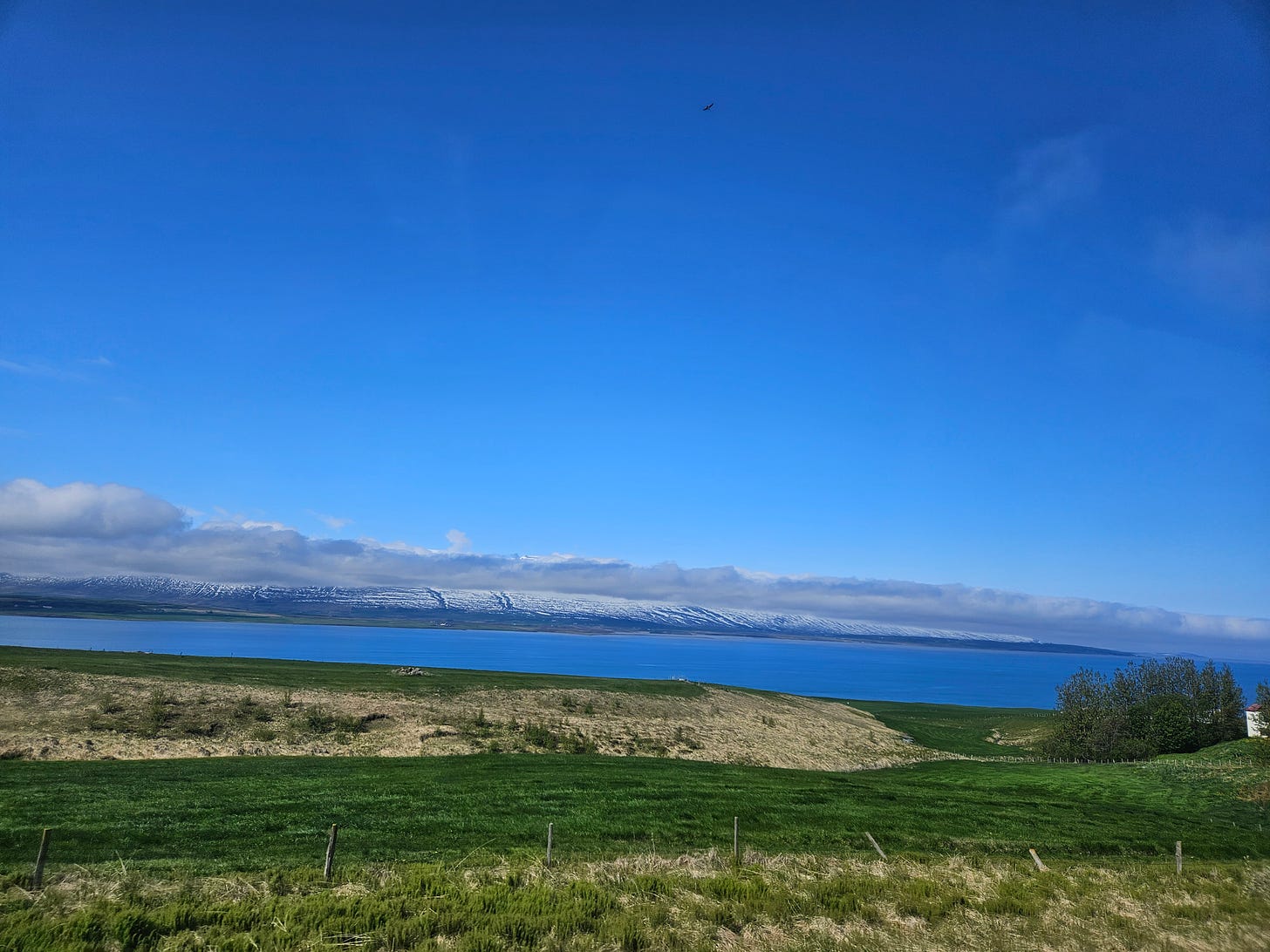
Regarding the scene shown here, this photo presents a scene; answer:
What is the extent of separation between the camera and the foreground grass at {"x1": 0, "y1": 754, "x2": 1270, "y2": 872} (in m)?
21.7

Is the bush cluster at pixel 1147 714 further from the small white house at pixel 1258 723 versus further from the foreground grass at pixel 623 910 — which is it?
the foreground grass at pixel 623 910

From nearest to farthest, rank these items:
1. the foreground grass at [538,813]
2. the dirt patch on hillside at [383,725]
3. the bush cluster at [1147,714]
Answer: the foreground grass at [538,813] → the dirt patch on hillside at [383,725] → the bush cluster at [1147,714]

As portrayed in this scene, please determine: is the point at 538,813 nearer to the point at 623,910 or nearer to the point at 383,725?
the point at 623,910

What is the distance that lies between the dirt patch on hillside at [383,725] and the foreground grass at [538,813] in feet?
12.2

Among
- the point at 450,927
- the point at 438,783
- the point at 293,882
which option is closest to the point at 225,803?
the point at 438,783

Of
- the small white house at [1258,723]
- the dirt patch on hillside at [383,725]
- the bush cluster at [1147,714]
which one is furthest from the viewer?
the bush cluster at [1147,714]

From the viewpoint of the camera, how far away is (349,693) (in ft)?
167

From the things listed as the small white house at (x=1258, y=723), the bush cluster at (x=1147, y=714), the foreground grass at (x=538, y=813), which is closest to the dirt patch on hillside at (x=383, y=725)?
the foreground grass at (x=538, y=813)

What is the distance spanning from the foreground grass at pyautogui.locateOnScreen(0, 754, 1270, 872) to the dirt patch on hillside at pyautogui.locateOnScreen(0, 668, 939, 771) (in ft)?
12.2

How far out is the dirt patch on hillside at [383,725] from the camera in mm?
37500

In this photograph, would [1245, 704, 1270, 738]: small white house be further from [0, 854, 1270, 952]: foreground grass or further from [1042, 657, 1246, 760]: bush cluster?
[0, 854, 1270, 952]: foreground grass

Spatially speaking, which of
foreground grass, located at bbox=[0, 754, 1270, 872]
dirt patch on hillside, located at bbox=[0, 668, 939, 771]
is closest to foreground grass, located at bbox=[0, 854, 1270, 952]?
foreground grass, located at bbox=[0, 754, 1270, 872]

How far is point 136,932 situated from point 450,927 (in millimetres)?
5584

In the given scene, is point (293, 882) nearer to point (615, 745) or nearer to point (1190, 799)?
point (615, 745)
